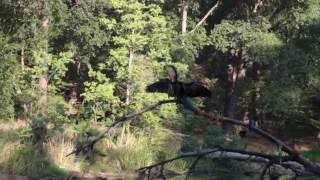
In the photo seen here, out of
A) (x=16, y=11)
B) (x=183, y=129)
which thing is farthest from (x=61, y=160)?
(x=16, y=11)

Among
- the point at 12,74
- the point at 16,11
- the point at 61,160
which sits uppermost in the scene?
the point at 16,11

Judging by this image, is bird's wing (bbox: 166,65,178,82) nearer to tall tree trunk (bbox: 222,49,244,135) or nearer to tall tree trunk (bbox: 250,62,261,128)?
tall tree trunk (bbox: 222,49,244,135)

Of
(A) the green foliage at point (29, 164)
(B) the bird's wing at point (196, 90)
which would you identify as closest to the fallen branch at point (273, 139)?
(B) the bird's wing at point (196, 90)

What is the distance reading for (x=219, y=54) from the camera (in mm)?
30250

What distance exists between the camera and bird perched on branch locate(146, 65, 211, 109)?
1375 mm

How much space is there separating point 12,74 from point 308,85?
12008 millimetres

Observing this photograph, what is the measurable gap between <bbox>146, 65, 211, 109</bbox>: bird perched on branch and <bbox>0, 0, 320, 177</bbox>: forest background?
36.9ft

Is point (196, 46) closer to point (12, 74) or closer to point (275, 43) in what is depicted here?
point (275, 43)

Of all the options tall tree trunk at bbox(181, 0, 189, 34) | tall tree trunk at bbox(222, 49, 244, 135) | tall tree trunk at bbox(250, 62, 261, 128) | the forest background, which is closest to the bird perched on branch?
the forest background

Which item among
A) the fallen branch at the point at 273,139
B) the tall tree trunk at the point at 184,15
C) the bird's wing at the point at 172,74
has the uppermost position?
the tall tree trunk at the point at 184,15

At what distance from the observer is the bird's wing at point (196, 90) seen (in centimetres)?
138

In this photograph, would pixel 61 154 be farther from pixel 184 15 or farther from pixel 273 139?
pixel 273 139

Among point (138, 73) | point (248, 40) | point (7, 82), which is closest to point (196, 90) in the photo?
point (138, 73)

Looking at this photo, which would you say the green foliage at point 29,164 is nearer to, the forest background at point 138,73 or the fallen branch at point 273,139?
the forest background at point 138,73
